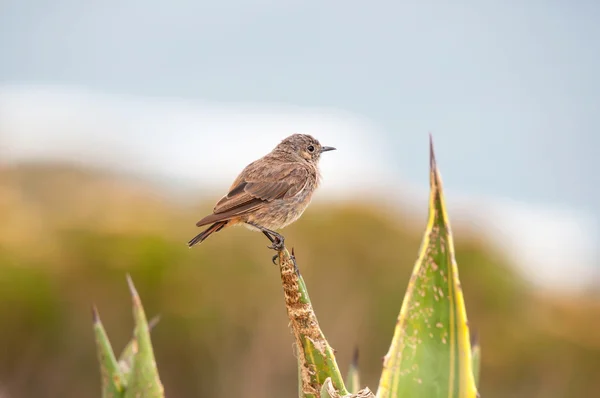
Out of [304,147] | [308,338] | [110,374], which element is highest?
[304,147]

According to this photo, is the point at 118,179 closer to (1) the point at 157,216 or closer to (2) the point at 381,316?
(1) the point at 157,216

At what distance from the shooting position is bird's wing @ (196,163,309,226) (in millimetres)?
3689

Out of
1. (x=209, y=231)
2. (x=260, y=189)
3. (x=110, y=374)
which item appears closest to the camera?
(x=110, y=374)

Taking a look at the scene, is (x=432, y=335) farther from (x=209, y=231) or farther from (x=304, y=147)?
(x=304, y=147)

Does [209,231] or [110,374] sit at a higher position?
[209,231]

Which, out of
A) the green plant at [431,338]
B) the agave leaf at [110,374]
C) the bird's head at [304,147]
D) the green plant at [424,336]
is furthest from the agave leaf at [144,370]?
the bird's head at [304,147]

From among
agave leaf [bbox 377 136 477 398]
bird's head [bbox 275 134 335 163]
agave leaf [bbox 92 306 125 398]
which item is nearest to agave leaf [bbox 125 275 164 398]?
agave leaf [bbox 92 306 125 398]

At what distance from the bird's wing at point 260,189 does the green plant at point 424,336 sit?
1212 mm

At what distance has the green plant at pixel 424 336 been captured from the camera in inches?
79.1

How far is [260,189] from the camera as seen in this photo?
4.05m

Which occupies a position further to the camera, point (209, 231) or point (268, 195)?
point (268, 195)

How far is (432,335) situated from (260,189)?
207 cm

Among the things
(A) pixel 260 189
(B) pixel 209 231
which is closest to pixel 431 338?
(B) pixel 209 231

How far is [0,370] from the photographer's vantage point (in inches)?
353
